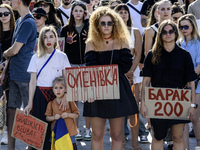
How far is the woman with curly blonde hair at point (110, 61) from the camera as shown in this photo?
16.2 feet

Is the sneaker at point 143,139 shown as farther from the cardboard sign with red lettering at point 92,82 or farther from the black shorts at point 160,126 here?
the cardboard sign with red lettering at point 92,82

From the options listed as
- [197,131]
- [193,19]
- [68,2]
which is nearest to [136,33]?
[193,19]

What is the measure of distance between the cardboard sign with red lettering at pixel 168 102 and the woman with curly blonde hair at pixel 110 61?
237mm

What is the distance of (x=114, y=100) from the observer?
4.94m

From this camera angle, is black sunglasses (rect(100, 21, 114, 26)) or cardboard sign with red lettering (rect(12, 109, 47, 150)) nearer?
black sunglasses (rect(100, 21, 114, 26))

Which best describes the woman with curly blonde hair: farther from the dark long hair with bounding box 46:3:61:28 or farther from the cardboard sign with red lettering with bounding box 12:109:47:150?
the dark long hair with bounding box 46:3:61:28

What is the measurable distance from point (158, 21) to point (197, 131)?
5.71 feet

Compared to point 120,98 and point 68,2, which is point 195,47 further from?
point 68,2

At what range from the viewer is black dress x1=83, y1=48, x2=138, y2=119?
16.1ft

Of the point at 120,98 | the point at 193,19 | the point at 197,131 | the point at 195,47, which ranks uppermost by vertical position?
the point at 193,19

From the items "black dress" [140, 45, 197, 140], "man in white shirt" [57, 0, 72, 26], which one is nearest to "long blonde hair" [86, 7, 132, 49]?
"black dress" [140, 45, 197, 140]

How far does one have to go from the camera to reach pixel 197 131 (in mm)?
5941

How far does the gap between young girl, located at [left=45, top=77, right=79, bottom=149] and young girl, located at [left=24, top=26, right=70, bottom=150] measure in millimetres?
83

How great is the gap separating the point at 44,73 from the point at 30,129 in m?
0.72
